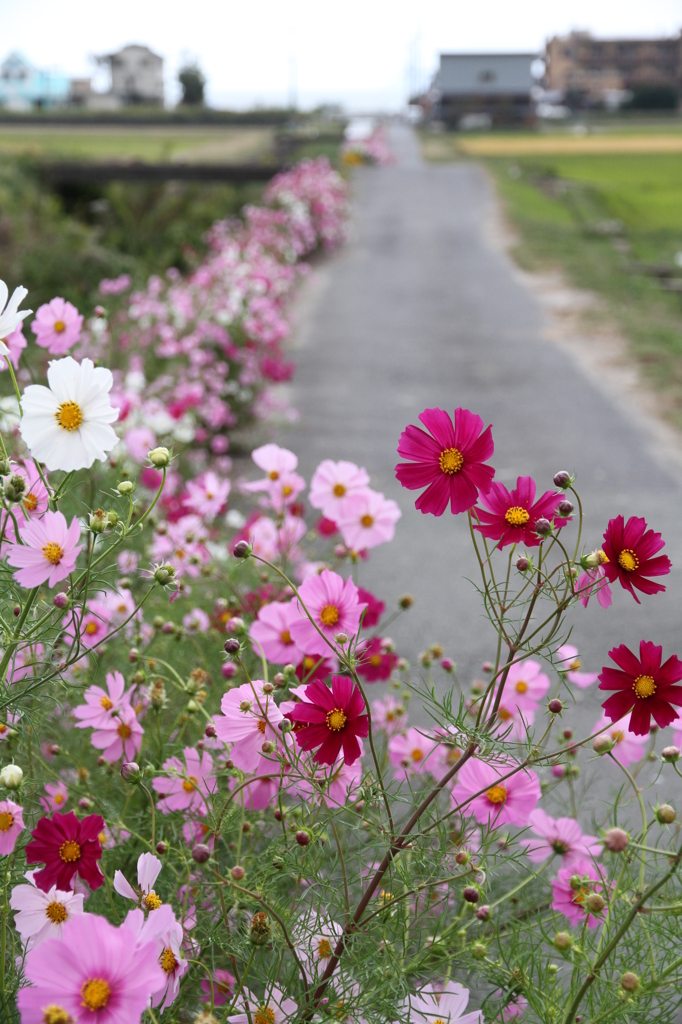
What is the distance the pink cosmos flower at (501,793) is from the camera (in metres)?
1.30

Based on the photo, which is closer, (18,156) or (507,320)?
(507,320)

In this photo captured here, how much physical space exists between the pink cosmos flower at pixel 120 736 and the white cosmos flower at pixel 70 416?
499 mm

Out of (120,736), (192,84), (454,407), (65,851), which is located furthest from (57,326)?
(192,84)

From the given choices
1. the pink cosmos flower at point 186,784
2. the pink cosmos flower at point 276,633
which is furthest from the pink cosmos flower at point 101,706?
the pink cosmos flower at point 276,633

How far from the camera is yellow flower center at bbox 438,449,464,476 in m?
→ 1.08

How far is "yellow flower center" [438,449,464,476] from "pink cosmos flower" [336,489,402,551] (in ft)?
1.78

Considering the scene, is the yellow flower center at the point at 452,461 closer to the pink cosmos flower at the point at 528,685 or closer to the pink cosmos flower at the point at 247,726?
the pink cosmos flower at the point at 247,726

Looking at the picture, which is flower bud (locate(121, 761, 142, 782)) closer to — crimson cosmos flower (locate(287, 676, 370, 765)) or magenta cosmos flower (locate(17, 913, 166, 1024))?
crimson cosmos flower (locate(287, 676, 370, 765))

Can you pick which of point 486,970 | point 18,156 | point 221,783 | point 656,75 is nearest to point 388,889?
point 486,970

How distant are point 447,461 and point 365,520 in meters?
0.58

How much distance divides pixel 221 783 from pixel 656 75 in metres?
89.9

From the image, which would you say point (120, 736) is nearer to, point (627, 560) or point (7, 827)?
point (7, 827)

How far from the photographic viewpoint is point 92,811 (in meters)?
1.47

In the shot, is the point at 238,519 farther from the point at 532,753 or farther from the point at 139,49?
the point at 139,49
